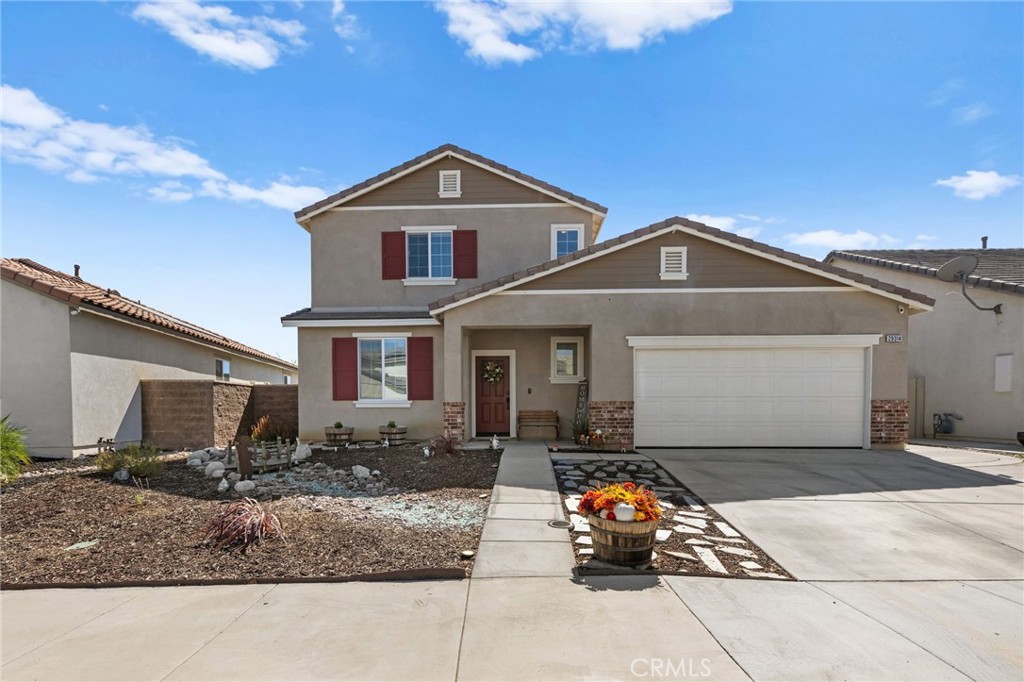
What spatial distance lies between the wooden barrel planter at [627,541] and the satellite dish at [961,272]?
13.5m

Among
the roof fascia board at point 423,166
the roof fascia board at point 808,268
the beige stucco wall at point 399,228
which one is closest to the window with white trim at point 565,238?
the beige stucco wall at point 399,228

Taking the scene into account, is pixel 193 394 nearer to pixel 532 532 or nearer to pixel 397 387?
pixel 397 387

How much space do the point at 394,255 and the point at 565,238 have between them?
4740 mm

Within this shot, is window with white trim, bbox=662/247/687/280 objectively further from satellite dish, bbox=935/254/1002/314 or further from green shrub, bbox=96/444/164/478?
green shrub, bbox=96/444/164/478

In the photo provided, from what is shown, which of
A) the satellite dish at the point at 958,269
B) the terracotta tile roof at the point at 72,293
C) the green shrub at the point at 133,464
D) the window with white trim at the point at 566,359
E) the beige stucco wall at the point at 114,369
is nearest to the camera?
the green shrub at the point at 133,464

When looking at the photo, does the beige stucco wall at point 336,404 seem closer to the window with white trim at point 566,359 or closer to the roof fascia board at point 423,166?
the window with white trim at point 566,359

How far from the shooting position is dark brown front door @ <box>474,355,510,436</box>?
13.4 metres

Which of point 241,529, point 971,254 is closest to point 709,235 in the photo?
point 241,529

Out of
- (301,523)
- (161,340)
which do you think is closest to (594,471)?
(301,523)

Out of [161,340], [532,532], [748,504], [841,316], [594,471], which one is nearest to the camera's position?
[532,532]

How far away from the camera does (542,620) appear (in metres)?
3.95

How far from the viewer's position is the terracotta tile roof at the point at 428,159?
44.6 feet

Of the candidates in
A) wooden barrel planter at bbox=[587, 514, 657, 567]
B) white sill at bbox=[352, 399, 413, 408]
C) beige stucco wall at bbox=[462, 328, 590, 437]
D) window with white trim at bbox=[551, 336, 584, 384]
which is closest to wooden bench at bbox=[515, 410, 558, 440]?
beige stucco wall at bbox=[462, 328, 590, 437]

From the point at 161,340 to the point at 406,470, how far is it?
9204 mm
